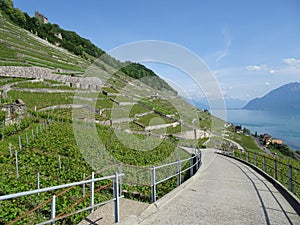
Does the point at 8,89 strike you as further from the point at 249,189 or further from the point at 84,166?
the point at 249,189

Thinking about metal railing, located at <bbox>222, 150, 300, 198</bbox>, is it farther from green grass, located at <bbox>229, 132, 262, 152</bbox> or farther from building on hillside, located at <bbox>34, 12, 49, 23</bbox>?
building on hillside, located at <bbox>34, 12, 49, 23</bbox>

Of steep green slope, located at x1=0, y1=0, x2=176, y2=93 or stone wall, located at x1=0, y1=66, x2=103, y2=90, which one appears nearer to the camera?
stone wall, located at x1=0, y1=66, x2=103, y2=90

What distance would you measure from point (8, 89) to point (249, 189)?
3270 cm

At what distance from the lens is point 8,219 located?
5578 millimetres

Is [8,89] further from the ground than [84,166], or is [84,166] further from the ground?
[8,89]

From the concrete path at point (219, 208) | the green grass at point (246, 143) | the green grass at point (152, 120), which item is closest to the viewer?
the concrete path at point (219, 208)

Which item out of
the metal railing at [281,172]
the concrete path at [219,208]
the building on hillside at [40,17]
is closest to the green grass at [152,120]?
the metal railing at [281,172]

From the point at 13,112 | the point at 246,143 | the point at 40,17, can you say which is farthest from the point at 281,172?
the point at 40,17

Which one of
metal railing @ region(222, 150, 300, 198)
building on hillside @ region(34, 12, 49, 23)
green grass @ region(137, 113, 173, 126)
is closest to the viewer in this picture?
metal railing @ region(222, 150, 300, 198)

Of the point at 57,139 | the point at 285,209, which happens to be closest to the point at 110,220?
the point at 285,209

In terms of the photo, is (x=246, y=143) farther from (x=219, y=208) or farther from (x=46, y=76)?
(x=219, y=208)

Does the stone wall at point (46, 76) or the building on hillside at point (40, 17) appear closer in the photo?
the stone wall at point (46, 76)

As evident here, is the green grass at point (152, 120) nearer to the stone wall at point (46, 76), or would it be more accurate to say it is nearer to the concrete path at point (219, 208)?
the stone wall at point (46, 76)

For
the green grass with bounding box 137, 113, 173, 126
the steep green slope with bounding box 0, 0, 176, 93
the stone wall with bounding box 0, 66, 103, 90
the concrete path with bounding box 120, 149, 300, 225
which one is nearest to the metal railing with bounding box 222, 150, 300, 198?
the concrete path with bounding box 120, 149, 300, 225
